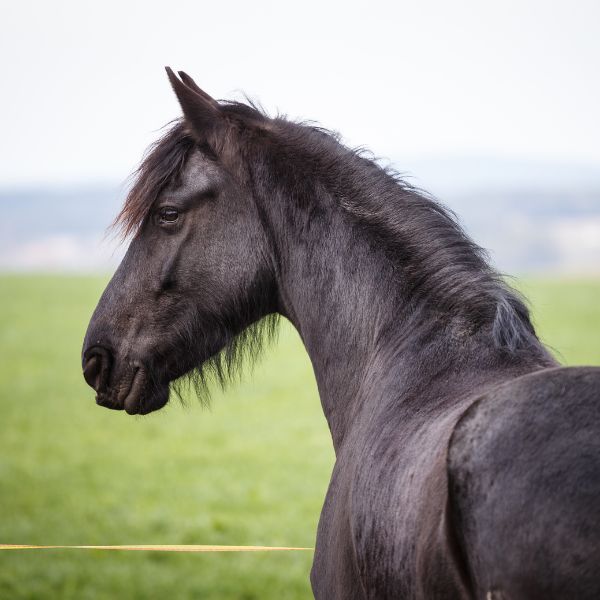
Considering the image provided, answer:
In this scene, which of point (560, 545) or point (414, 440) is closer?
point (560, 545)

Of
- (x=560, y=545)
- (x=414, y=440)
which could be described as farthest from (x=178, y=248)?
(x=560, y=545)

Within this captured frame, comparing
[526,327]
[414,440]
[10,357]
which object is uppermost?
[526,327]

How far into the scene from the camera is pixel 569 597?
1992mm

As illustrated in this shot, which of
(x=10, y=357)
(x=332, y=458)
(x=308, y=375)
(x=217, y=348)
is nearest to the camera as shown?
(x=217, y=348)

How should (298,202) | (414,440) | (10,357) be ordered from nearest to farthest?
1. (414,440)
2. (298,202)
3. (10,357)

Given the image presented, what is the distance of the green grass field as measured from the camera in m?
8.70

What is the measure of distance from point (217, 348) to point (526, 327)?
1436 millimetres

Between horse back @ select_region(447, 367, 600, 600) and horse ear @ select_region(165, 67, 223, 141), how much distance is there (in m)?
1.86

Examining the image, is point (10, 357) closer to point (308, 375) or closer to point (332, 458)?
point (308, 375)

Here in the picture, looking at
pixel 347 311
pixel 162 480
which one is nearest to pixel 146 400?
pixel 347 311

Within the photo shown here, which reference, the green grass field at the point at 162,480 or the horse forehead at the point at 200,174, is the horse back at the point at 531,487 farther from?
the horse forehead at the point at 200,174

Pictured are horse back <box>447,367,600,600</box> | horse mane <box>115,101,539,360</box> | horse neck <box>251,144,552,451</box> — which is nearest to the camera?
horse back <box>447,367,600,600</box>

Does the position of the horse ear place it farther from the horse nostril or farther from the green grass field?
the green grass field

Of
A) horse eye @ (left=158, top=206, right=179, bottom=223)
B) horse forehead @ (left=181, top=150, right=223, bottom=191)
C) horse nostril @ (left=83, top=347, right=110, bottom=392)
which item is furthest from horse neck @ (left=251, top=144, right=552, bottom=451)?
horse nostril @ (left=83, top=347, right=110, bottom=392)
